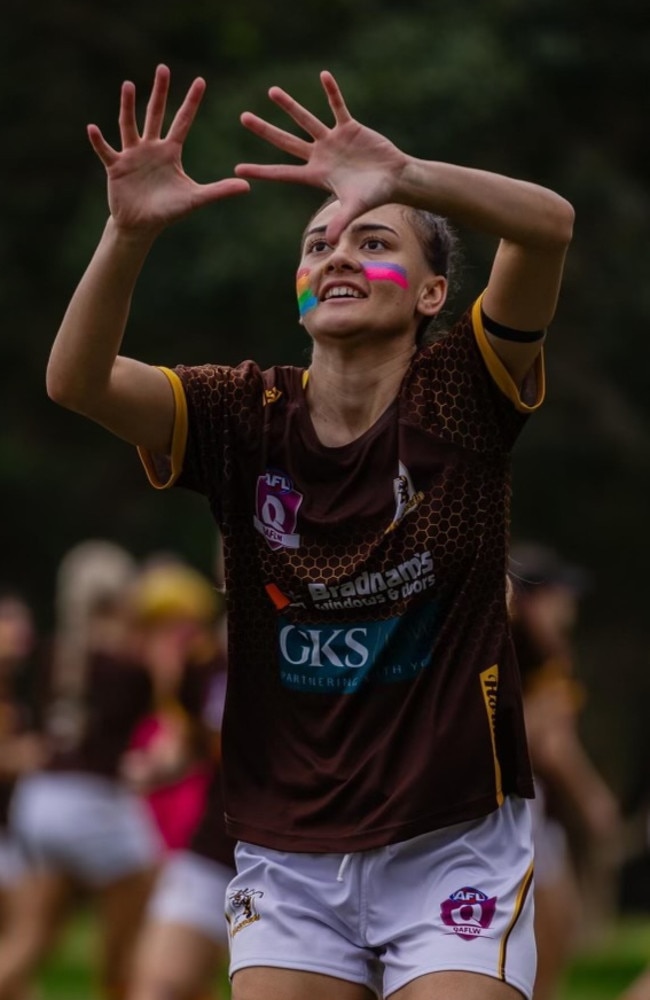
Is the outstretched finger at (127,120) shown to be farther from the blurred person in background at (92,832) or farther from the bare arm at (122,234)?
the blurred person in background at (92,832)

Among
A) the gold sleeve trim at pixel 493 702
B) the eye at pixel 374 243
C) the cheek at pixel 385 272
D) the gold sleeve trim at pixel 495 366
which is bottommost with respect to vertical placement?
the gold sleeve trim at pixel 493 702

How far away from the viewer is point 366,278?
5.01m

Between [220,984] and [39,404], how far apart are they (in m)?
9.27

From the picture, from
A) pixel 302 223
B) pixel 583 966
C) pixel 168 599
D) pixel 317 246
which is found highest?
pixel 302 223

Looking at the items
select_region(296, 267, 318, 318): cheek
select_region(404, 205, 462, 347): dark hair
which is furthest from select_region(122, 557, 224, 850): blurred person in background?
select_region(296, 267, 318, 318): cheek

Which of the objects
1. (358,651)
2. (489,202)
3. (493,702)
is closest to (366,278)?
(489,202)

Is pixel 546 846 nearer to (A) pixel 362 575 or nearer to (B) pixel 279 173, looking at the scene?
(A) pixel 362 575

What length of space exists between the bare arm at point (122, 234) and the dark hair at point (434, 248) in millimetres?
566

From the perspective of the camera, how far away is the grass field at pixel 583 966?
1392 centimetres

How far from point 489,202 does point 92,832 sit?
6.15m

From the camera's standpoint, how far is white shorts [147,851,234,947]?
7918 mm

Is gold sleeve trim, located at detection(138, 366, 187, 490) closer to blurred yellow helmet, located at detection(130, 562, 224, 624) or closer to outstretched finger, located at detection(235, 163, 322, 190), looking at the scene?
outstretched finger, located at detection(235, 163, 322, 190)

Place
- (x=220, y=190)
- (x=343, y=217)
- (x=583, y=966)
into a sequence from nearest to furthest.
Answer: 1. (x=343, y=217)
2. (x=220, y=190)
3. (x=583, y=966)

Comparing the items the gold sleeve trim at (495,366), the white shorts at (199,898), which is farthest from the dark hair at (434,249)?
the white shorts at (199,898)
